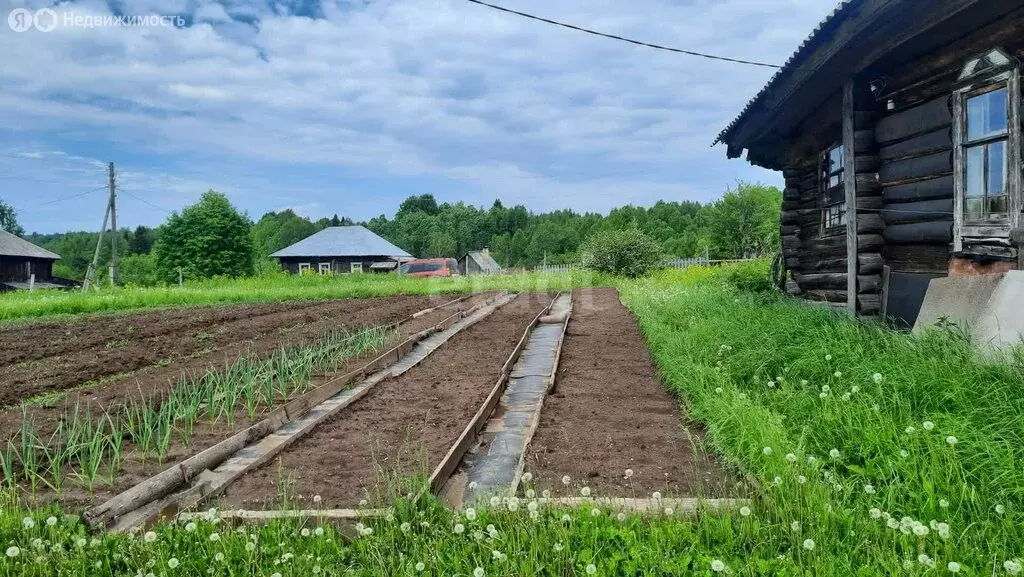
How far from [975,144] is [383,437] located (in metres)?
6.18

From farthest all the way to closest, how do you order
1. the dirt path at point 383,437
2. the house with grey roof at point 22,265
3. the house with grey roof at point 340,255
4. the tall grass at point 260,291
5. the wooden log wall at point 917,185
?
1. the house with grey roof at point 340,255
2. the house with grey roof at point 22,265
3. the tall grass at point 260,291
4. the wooden log wall at point 917,185
5. the dirt path at point 383,437

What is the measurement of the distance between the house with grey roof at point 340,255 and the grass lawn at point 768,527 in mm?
44187

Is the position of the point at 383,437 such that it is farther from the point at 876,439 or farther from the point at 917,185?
the point at 917,185

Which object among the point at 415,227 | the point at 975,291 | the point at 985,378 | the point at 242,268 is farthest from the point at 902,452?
the point at 415,227

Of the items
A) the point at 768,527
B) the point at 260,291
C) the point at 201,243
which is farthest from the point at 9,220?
the point at 768,527

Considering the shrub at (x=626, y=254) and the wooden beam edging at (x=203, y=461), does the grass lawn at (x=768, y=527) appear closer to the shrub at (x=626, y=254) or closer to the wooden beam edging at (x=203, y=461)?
the wooden beam edging at (x=203, y=461)

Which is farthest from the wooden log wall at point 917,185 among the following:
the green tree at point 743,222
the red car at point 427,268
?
the green tree at point 743,222

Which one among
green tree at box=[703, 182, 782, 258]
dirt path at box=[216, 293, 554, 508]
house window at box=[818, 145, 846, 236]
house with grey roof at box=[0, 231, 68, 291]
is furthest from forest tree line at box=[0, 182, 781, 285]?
dirt path at box=[216, 293, 554, 508]

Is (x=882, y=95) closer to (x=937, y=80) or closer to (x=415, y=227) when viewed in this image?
(x=937, y=80)

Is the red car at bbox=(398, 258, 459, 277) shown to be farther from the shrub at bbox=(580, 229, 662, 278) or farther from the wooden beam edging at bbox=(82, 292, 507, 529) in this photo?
the wooden beam edging at bbox=(82, 292, 507, 529)

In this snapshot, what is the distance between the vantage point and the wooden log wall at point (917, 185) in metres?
6.79

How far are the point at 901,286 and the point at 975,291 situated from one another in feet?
4.64

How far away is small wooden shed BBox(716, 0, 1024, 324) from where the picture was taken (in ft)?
19.6

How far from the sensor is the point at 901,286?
752cm
